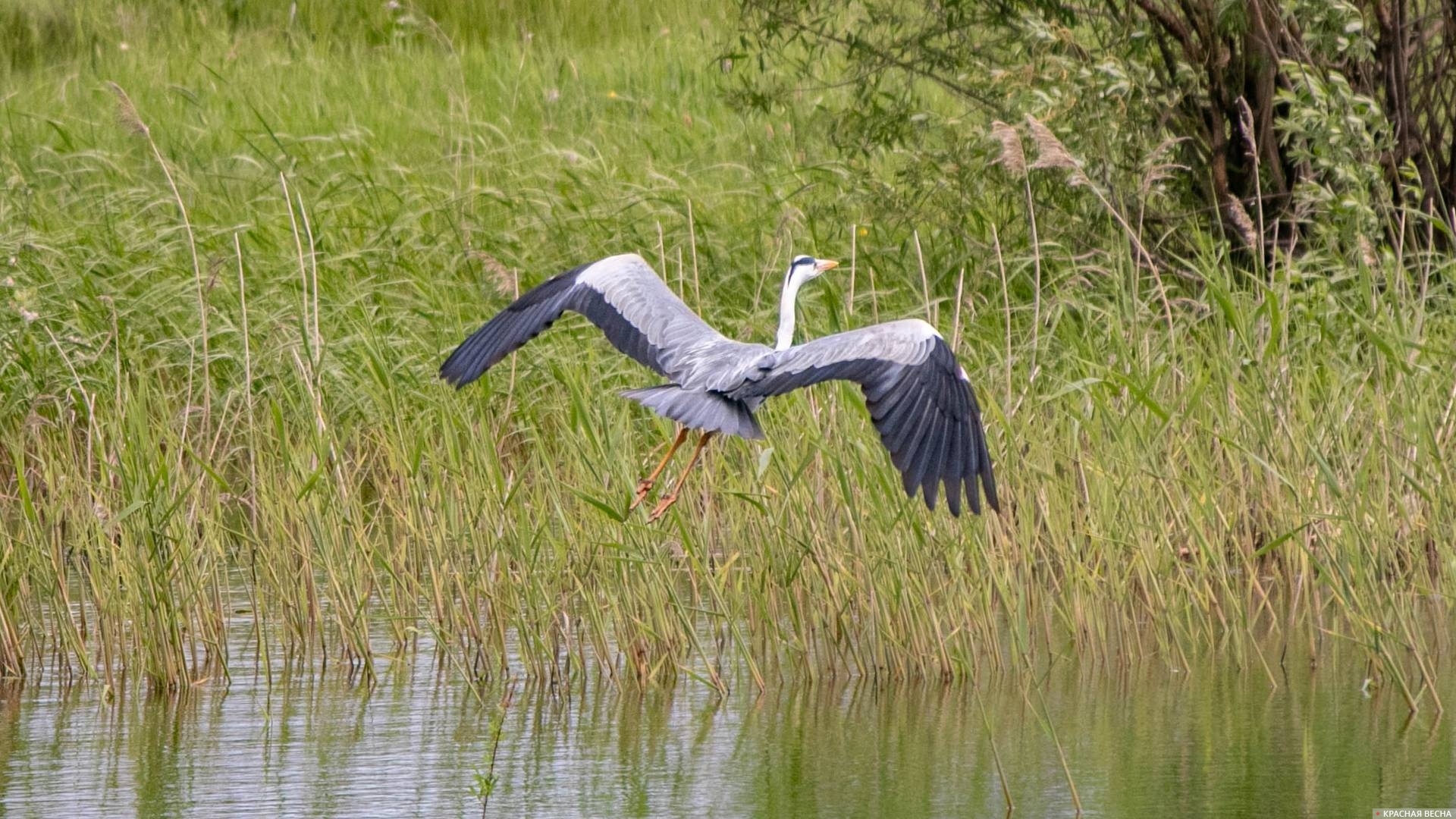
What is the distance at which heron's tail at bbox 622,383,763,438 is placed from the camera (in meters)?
4.82

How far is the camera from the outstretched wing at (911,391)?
4508 mm

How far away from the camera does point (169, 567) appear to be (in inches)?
205

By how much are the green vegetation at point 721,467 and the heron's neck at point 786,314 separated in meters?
0.26

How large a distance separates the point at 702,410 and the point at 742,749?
840 millimetres

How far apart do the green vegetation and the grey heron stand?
0.19 metres

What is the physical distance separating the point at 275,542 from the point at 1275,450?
9.09 feet

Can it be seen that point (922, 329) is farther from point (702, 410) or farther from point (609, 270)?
point (609, 270)

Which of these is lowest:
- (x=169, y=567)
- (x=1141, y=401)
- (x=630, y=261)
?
(x=169, y=567)

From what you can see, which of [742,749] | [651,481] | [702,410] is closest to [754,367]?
[702,410]

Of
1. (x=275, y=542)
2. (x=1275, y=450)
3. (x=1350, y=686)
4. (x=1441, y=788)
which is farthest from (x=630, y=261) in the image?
(x=1441, y=788)

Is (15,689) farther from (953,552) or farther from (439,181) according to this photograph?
(439,181)

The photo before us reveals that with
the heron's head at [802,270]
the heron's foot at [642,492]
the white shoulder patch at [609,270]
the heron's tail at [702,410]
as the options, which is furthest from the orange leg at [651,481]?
the white shoulder patch at [609,270]

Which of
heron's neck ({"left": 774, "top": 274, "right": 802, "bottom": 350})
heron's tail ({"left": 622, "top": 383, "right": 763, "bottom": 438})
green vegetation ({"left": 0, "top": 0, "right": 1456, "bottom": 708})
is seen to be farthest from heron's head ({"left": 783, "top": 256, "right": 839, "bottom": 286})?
heron's tail ({"left": 622, "top": 383, "right": 763, "bottom": 438})

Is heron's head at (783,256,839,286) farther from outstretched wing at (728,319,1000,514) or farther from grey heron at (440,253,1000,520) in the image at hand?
outstretched wing at (728,319,1000,514)
